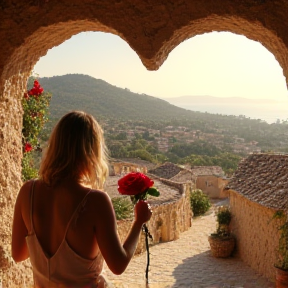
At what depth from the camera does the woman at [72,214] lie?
68.9 inches

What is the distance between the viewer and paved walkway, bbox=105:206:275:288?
808cm

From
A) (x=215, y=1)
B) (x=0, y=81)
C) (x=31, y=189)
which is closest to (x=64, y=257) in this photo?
(x=31, y=189)

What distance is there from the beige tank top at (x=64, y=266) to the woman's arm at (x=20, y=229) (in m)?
Answer: 0.05

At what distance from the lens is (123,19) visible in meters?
2.87

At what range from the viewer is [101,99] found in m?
35.5

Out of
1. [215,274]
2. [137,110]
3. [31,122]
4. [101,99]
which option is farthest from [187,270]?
[137,110]

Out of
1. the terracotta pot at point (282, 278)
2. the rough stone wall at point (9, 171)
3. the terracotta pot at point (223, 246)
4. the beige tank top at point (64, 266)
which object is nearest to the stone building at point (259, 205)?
the terracotta pot at point (223, 246)

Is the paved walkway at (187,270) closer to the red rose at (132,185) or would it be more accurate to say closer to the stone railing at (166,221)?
the stone railing at (166,221)

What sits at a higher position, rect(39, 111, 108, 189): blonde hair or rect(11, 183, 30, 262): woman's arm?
rect(39, 111, 108, 189): blonde hair

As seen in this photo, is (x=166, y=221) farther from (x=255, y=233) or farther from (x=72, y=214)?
(x=72, y=214)

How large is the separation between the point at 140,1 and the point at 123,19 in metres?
0.17

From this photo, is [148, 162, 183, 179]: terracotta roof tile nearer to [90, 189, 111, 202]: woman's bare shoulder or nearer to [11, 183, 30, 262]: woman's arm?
[11, 183, 30, 262]: woman's arm

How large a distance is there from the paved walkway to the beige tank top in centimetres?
475

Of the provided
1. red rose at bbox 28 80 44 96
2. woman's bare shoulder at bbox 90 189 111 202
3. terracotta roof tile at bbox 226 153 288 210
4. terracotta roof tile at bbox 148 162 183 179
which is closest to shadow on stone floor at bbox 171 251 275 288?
terracotta roof tile at bbox 226 153 288 210
